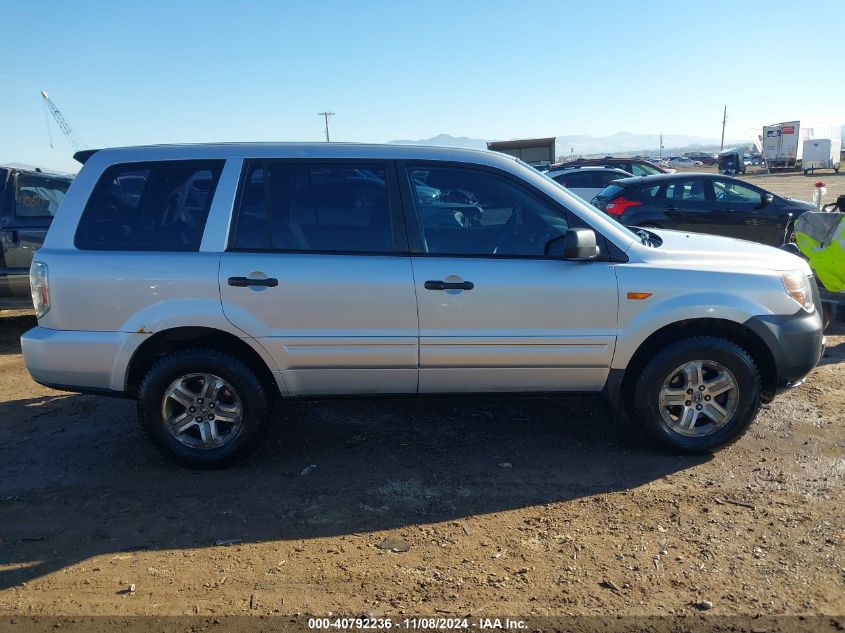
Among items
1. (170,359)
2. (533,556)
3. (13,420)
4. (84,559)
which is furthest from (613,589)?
(13,420)

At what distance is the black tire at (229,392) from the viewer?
4.08 meters

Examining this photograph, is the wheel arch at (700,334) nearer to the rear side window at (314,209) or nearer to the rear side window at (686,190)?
the rear side window at (314,209)

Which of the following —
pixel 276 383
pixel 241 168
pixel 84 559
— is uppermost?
pixel 241 168

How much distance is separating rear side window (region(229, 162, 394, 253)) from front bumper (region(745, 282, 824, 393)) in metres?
2.35

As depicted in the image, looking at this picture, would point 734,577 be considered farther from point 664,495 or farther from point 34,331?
point 34,331

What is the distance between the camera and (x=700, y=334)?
4.24 metres

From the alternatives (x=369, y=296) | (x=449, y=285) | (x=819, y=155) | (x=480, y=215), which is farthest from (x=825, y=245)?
(x=819, y=155)

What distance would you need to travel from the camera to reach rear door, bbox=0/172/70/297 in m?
7.39

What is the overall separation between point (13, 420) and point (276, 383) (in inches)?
98.7

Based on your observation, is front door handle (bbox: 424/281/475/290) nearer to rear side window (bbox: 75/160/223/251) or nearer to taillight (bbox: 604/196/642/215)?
rear side window (bbox: 75/160/223/251)

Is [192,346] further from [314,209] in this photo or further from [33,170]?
[33,170]

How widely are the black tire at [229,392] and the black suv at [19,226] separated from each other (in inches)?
169

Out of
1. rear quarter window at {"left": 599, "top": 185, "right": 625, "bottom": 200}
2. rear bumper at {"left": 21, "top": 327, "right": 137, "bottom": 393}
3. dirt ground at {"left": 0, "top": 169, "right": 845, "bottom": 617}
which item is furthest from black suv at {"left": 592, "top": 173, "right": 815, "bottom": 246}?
rear bumper at {"left": 21, "top": 327, "right": 137, "bottom": 393}

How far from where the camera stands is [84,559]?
3326mm
